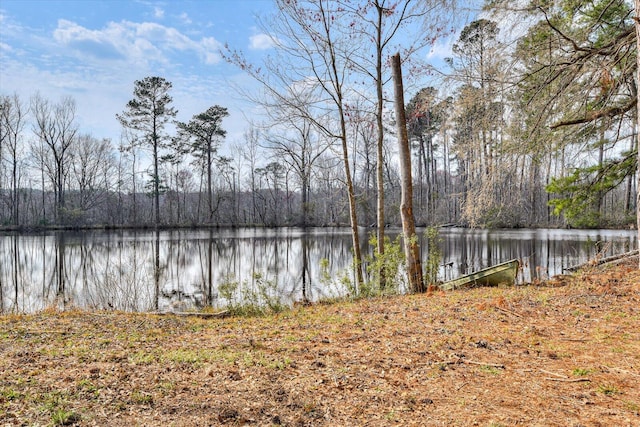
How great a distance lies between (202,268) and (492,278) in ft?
33.5

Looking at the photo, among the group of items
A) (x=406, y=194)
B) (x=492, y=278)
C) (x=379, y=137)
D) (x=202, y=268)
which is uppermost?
(x=379, y=137)

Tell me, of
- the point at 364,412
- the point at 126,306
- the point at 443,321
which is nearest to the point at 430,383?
the point at 364,412

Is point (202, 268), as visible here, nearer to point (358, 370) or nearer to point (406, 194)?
point (406, 194)

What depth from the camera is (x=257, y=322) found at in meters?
6.10

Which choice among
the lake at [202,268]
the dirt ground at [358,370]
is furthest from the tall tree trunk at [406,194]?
the dirt ground at [358,370]

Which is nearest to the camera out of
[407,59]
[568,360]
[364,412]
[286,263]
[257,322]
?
[364,412]

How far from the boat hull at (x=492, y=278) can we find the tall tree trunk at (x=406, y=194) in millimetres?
645

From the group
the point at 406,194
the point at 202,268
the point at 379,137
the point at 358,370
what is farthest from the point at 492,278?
the point at 202,268

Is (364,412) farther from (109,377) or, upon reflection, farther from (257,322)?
(257,322)

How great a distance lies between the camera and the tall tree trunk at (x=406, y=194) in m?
7.61

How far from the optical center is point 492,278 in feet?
25.9

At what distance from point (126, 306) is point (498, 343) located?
8168 mm

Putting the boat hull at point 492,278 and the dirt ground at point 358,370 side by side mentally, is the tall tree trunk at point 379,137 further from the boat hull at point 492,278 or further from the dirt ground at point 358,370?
the dirt ground at point 358,370

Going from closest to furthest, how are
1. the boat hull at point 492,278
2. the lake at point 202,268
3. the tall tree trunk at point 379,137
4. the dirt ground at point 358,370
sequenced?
the dirt ground at point 358,370
the boat hull at point 492,278
the tall tree trunk at point 379,137
the lake at point 202,268
